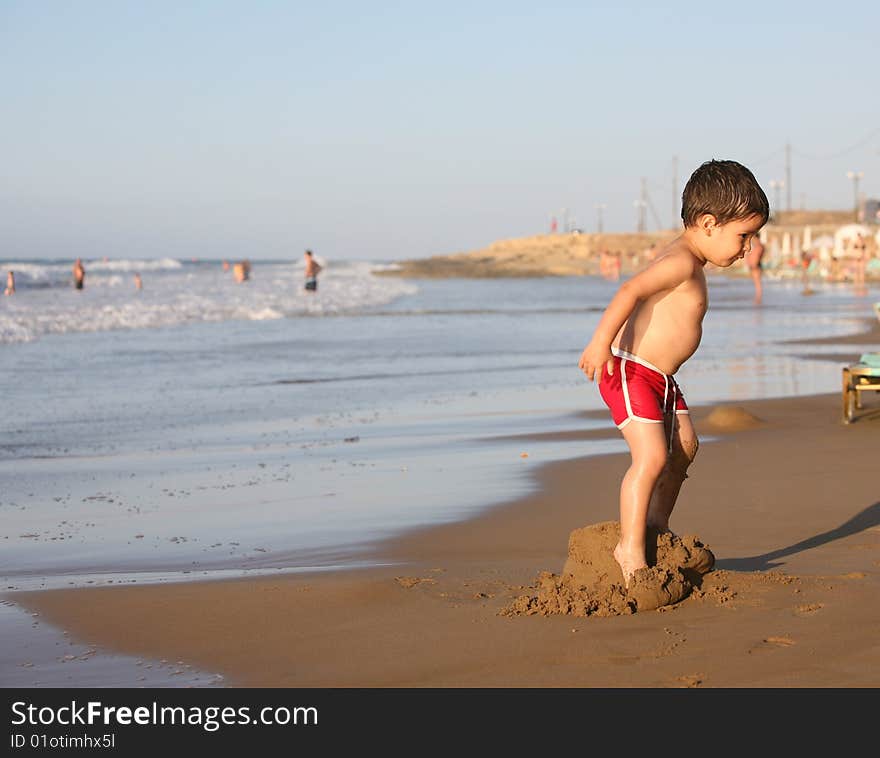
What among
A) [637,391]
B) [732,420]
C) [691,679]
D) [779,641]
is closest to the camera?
[691,679]

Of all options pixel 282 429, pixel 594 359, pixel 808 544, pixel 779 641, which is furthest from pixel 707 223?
pixel 282 429

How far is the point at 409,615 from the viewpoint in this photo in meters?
4.77

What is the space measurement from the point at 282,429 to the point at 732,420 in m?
3.80

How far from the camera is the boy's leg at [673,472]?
5.00 m

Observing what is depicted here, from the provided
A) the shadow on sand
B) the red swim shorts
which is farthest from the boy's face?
the shadow on sand

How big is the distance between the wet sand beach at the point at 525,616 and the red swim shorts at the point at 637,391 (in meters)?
0.67

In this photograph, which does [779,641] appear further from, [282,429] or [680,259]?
[282,429]

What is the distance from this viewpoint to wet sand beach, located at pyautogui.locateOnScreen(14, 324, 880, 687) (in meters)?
4.03

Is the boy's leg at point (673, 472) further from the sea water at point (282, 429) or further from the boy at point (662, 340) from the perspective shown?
the sea water at point (282, 429)

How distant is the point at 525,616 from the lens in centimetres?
467

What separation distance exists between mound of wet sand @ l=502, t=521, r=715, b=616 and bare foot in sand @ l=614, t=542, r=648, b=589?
0.05 feet

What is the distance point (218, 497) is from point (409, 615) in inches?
130
